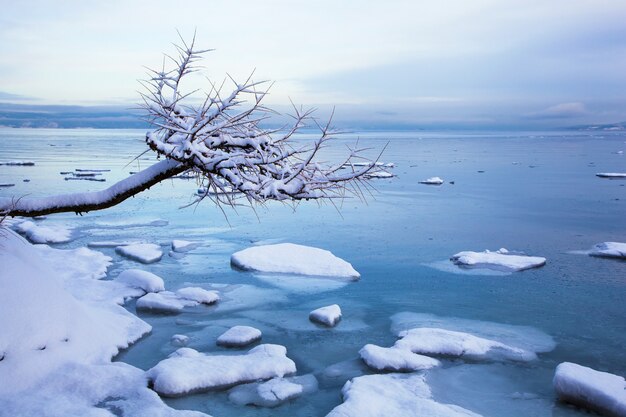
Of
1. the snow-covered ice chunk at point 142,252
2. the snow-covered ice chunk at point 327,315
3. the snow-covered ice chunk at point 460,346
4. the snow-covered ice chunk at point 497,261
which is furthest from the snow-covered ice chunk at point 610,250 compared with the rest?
the snow-covered ice chunk at point 142,252

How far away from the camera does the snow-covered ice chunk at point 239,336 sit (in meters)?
8.62

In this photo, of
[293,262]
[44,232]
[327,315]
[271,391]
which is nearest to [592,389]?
[271,391]

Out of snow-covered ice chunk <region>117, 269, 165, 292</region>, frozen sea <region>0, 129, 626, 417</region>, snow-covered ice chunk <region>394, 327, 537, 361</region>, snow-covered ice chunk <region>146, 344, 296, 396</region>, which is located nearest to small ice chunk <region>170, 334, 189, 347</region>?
frozen sea <region>0, 129, 626, 417</region>

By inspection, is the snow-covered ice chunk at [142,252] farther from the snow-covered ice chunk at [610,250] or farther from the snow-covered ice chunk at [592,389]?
the snow-covered ice chunk at [610,250]

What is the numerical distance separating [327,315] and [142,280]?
172 inches

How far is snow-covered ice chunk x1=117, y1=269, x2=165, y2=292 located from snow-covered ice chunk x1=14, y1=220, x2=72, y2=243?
554 cm

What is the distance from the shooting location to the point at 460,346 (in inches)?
329

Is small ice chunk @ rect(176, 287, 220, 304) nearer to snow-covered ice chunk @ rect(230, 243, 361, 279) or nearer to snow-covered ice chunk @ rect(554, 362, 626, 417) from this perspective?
snow-covered ice chunk @ rect(230, 243, 361, 279)

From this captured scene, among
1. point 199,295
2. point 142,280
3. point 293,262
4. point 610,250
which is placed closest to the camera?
point 199,295

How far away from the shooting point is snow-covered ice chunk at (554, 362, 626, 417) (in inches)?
257

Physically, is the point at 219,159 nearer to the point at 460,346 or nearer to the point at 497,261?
the point at 460,346

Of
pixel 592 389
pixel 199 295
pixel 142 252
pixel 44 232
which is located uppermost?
pixel 592 389

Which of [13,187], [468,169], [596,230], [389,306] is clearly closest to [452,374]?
[389,306]

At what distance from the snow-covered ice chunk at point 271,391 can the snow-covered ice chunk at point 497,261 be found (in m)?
7.55
